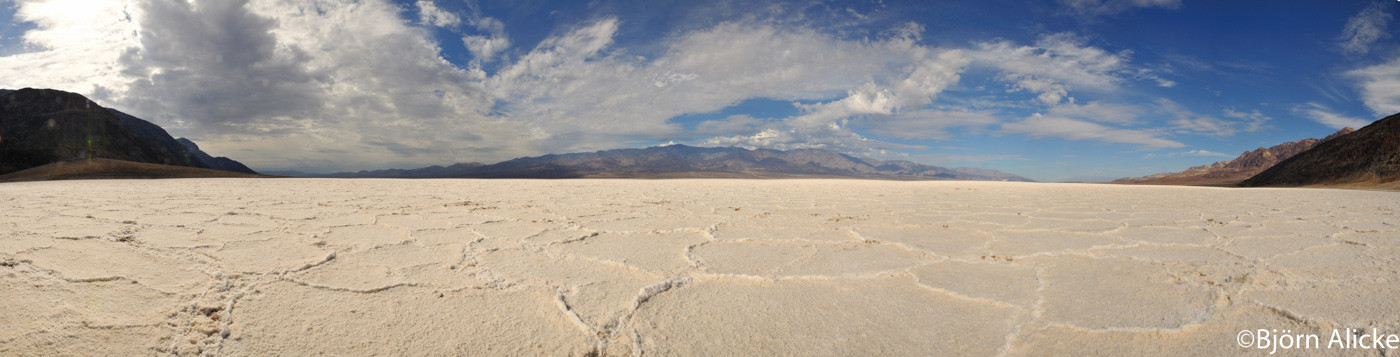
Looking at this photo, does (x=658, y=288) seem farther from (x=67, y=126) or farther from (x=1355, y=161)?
(x=67, y=126)

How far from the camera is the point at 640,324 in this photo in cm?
152

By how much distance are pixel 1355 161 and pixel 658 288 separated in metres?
36.9

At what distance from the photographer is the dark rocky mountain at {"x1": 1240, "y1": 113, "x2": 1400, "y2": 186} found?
19.9 m

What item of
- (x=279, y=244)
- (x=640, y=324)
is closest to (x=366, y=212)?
(x=279, y=244)

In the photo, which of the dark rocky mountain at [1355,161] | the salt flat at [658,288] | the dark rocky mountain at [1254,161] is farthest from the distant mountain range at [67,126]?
the dark rocky mountain at [1254,161]

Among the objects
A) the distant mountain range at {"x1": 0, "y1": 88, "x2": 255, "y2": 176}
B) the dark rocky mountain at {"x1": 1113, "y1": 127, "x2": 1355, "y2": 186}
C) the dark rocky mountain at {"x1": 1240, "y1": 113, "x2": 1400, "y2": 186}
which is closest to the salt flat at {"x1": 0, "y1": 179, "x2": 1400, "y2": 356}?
the dark rocky mountain at {"x1": 1240, "y1": 113, "x2": 1400, "y2": 186}

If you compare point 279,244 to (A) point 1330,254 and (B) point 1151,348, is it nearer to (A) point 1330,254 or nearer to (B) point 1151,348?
(B) point 1151,348

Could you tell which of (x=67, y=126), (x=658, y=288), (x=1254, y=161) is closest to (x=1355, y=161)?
(x=658, y=288)

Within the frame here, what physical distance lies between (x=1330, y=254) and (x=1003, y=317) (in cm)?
274

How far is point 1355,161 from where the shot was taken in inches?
849

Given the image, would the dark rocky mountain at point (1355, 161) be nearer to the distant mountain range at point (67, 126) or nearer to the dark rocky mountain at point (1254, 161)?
the dark rocky mountain at point (1254, 161)

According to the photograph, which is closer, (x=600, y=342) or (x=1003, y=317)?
(x=600, y=342)

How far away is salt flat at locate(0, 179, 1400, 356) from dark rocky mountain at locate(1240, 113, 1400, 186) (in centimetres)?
2926

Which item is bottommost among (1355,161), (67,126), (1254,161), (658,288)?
(658,288)
